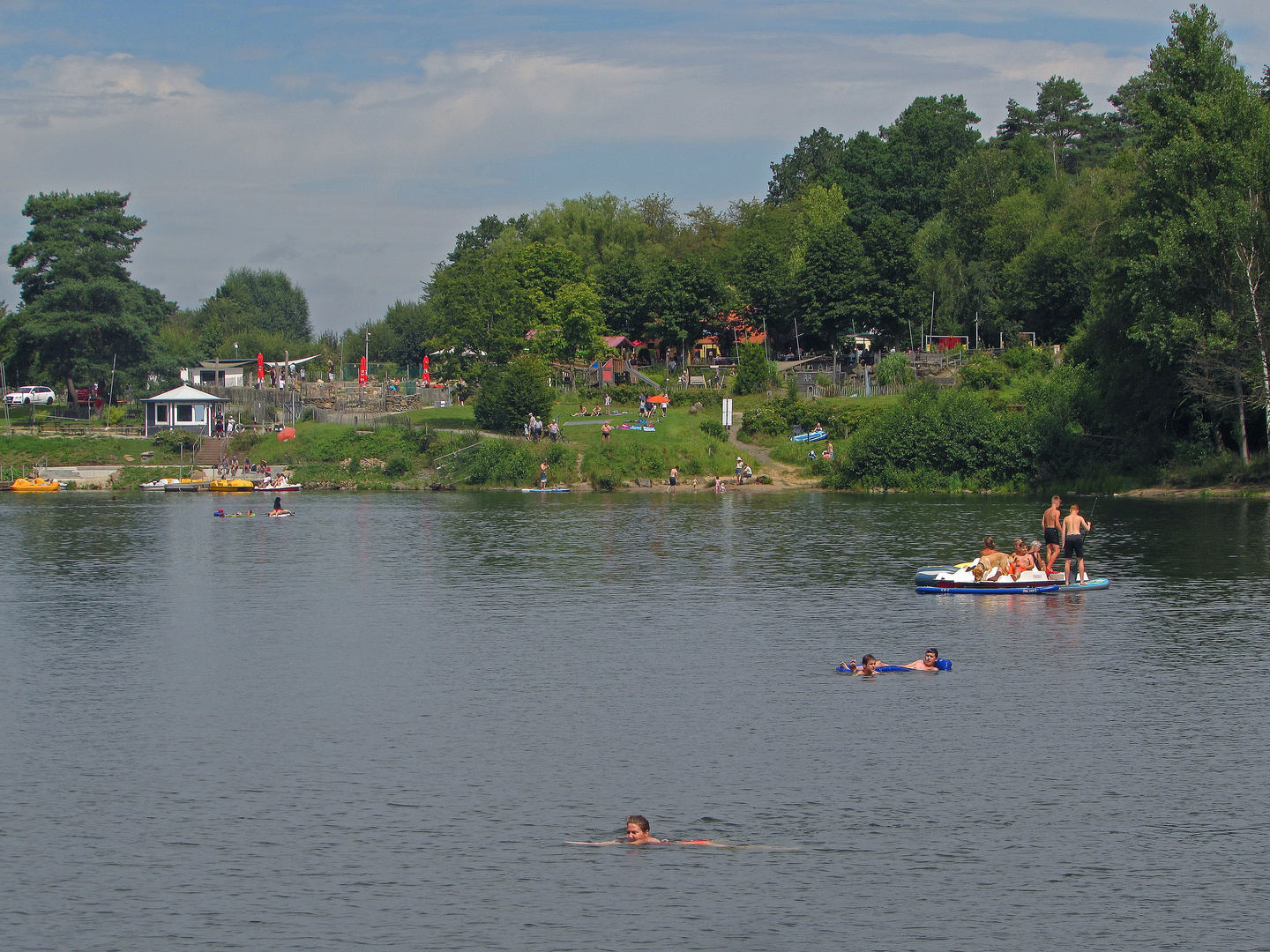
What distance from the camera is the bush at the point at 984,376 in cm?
9681

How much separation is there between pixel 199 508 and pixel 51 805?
189 feet

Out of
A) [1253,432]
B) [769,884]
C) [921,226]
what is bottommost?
[769,884]

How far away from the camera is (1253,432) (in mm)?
77188

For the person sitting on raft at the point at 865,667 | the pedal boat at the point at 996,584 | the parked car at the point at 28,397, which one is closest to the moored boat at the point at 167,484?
the parked car at the point at 28,397

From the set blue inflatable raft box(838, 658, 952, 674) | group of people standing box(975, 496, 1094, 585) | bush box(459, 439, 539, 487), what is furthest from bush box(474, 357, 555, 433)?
blue inflatable raft box(838, 658, 952, 674)

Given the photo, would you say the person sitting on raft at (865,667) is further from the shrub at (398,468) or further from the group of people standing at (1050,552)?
the shrub at (398,468)

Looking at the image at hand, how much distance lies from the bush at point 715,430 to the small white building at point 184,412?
41826mm

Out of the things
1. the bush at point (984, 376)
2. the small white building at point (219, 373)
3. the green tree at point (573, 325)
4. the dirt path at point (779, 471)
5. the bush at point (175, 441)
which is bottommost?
the dirt path at point (779, 471)

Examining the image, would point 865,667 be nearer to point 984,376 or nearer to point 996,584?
point 996,584

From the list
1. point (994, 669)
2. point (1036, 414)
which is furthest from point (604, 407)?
point (994, 669)

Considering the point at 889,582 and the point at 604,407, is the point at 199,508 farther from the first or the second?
the point at 889,582

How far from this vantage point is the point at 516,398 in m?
93.4

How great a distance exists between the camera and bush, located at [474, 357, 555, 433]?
9344 centimetres

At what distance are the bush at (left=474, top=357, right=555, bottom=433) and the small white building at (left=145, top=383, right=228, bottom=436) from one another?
80.7 ft
